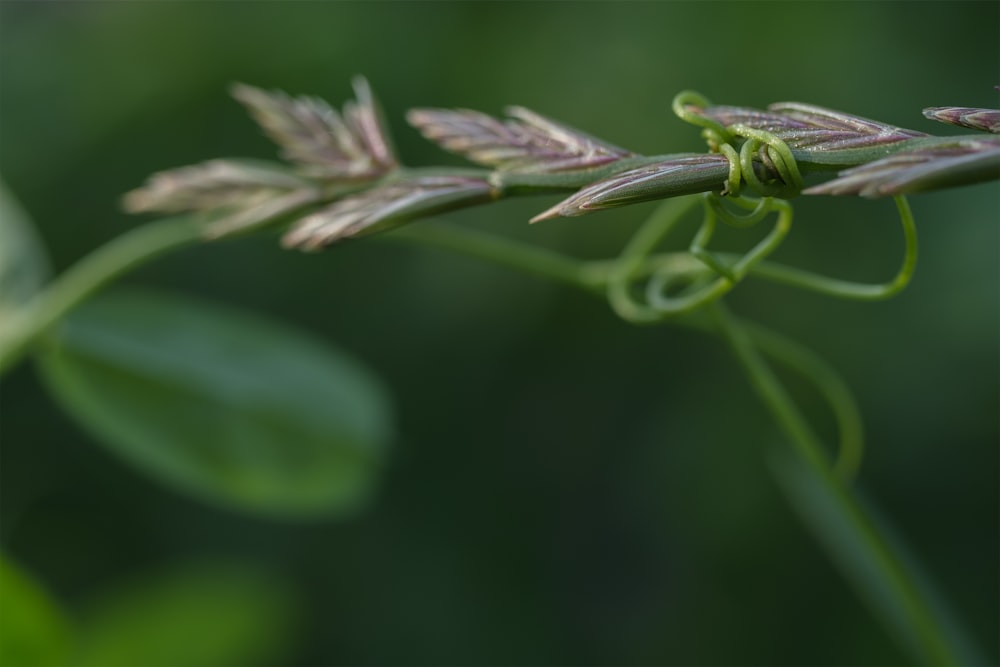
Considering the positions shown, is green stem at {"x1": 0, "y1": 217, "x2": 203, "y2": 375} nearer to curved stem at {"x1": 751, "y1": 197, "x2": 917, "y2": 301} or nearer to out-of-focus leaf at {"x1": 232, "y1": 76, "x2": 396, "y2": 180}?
out-of-focus leaf at {"x1": 232, "y1": 76, "x2": 396, "y2": 180}

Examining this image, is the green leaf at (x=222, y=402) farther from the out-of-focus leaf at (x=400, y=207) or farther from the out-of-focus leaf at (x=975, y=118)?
the out-of-focus leaf at (x=975, y=118)

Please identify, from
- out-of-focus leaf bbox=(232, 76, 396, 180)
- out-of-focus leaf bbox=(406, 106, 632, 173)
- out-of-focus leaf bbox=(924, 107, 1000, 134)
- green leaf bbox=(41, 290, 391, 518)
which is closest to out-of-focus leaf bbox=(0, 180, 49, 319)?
green leaf bbox=(41, 290, 391, 518)

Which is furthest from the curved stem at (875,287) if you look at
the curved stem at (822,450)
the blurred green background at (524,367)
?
the blurred green background at (524,367)

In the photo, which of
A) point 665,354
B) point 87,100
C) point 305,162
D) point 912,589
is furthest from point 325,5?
point 912,589

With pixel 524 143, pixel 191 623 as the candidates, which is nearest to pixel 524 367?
pixel 191 623

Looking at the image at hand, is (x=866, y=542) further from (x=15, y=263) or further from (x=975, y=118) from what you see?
(x=15, y=263)

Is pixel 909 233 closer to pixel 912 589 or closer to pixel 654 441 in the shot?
pixel 912 589
